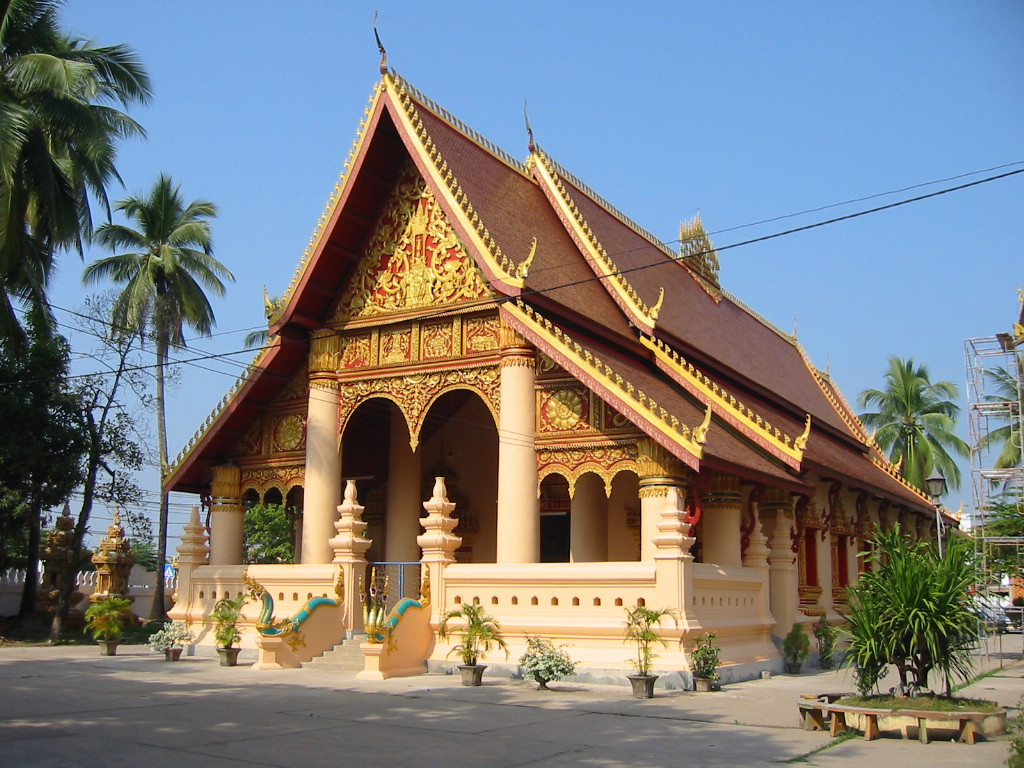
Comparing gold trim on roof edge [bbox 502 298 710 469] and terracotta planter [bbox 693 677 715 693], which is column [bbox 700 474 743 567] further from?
terracotta planter [bbox 693 677 715 693]

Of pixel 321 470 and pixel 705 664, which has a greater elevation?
pixel 321 470

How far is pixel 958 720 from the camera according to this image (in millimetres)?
9375

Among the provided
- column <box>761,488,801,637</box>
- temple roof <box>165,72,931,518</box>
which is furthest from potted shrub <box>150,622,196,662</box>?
column <box>761,488,801,637</box>

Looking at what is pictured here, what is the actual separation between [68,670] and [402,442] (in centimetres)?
696

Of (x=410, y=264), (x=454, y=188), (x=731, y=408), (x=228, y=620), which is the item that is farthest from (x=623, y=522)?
(x=228, y=620)

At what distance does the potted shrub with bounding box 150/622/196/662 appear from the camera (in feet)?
58.3

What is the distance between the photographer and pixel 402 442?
20.3 meters

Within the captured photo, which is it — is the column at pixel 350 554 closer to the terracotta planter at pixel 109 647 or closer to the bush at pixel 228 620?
the bush at pixel 228 620

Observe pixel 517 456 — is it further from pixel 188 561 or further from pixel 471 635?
pixel 188 561

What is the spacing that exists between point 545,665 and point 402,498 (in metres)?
7.27

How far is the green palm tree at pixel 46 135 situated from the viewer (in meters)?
16.1

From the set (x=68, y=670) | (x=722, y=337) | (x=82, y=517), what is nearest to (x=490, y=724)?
(x=68, y=670)

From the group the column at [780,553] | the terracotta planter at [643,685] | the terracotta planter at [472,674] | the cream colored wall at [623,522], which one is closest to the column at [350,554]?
the terracotta planter at [472,674]

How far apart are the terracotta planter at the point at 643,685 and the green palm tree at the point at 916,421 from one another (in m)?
35.2
